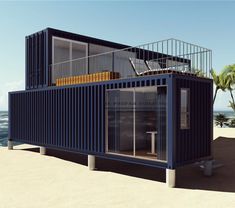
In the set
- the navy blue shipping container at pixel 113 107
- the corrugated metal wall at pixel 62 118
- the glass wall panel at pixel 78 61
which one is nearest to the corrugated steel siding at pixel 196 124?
the navy blue shipping container at pixel 113 107

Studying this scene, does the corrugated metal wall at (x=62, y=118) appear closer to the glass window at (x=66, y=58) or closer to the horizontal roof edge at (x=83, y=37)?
the glass window at (x=66, y=58)

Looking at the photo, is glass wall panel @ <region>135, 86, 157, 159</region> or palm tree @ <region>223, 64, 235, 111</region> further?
palm tree @ <region>223, 64, 235, 111</region>

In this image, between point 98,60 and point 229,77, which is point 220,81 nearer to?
point 229,77

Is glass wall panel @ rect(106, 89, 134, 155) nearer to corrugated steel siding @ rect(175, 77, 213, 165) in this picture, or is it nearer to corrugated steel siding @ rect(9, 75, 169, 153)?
corrugated steel siding @ rect(9, 75, 169, 153)

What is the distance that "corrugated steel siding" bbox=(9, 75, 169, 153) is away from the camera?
11039 millimetres

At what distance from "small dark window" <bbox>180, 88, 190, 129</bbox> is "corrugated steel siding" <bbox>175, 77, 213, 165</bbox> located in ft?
0.48

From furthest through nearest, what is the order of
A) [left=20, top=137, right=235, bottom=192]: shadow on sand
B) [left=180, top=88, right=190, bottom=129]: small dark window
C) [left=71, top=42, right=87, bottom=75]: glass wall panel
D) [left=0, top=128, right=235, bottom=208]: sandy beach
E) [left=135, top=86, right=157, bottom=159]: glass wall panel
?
[left=71, top=42, right=87, bottom=75]: glass wall panel < [left=135, top=86, right=157, bottom=159]: glass wall panel < [left=180, top=88, right=190, bottom=129]: small dark window < [left=20, top=137, right=235, bottom=192]: shadow on sand < [left=0, top=128, right=235, bottom=208]: sandy beach

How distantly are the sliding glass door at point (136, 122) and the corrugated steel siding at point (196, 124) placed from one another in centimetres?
48

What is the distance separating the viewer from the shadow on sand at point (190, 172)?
29.6 ft

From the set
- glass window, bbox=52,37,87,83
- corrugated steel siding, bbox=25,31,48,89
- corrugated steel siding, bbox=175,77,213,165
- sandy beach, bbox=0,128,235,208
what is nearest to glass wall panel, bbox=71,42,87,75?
glass window, bbox=52,37,87,83

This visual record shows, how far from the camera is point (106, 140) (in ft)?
35.6

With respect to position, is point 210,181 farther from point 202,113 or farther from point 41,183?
point 41,183

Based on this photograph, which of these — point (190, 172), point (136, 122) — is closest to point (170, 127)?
point (190, 172)

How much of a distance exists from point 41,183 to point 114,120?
3681 millimetres
